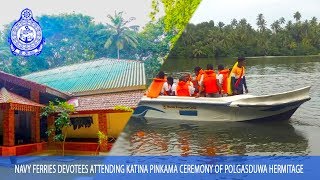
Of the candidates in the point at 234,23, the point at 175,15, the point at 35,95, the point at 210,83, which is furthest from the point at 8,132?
the point at 210,83

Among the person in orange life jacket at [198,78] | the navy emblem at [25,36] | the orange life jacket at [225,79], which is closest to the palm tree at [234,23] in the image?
the orange life jacket at [225,79]

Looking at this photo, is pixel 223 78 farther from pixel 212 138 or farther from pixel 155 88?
pixel 155 88

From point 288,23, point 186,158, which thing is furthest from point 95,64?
point 288,23

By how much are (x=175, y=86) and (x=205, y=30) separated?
1.41 meters

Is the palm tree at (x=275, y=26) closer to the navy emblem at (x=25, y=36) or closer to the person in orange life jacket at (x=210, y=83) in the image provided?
the person in orange life jacket at (x=210, y=83)

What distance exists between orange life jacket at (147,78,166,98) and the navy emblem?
32.4 inches

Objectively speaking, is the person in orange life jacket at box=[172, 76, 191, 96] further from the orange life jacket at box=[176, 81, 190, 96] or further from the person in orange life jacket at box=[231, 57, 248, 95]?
the person in orange life jacket at box=[231, 57, 248, 95]

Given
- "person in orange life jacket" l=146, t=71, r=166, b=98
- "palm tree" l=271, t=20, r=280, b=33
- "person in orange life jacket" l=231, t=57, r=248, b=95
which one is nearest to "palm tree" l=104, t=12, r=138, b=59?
"person in orange life jacket" l=146, t=71, r=166, b=98

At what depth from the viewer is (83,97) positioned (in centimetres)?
340

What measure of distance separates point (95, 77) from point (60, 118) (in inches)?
15.3

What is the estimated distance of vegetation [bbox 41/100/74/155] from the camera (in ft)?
10.3

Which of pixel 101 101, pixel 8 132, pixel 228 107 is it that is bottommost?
pixel 8 132

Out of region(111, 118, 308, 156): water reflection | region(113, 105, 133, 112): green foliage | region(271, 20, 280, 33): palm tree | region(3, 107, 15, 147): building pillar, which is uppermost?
region(271, 20, 280, 33): palm tree

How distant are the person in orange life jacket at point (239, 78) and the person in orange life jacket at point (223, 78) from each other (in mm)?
76
